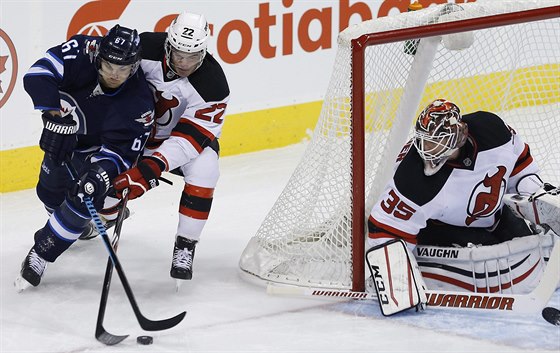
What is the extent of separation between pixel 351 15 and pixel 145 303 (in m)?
2.43

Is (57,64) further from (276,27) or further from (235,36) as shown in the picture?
(276,27)

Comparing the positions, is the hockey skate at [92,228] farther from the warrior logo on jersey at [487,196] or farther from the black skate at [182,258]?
the warrior logo on jersey at [487,196]

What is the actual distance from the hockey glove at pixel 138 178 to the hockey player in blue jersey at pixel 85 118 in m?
0.04

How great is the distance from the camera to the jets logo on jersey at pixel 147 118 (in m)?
3.97

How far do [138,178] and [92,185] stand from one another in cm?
17

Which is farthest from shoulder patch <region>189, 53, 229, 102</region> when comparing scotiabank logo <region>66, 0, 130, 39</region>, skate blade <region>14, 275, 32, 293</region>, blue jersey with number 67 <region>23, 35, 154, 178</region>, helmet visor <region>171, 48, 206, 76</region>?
scotiabank logo <region>66, 0, 130, 39</region>

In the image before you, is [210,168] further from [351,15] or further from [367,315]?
[351,15]

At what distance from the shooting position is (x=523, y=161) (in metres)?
3.99

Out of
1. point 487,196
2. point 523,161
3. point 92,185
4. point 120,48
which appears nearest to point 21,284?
point 92,185

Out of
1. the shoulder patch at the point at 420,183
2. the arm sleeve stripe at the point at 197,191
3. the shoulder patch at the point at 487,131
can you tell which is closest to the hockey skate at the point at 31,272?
the arm sleeve stripe at the point at 197,191

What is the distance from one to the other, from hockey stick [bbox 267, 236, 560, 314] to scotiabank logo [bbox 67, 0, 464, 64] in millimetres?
1923

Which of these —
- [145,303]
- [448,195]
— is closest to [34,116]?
[145,303]

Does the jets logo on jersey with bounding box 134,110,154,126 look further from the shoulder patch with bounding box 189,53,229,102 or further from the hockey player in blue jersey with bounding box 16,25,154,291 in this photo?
the shoulder patch with bounding box 189,53,229,102

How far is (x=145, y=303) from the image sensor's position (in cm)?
398
